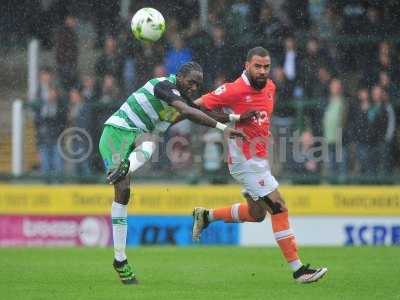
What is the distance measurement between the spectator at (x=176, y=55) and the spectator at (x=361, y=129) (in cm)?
277

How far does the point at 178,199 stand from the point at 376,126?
3289mm

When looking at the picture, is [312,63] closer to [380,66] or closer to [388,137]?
[380,66]

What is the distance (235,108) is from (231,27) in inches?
249

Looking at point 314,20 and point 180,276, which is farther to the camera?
point 314,20

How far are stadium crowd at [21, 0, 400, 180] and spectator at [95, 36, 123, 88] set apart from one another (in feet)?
0.05

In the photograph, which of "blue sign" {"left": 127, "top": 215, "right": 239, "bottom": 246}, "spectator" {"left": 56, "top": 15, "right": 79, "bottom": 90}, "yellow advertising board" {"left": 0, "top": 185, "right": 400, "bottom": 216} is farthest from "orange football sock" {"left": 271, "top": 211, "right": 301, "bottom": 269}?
"spectator" {"left": 56, "top": 15, "right": 79, "bottom": 90}

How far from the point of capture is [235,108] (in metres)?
10.3

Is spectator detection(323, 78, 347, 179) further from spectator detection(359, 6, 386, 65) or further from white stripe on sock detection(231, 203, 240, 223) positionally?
white stripe on sock detection(231, 203, 240, 223)

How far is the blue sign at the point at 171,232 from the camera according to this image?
1584cm

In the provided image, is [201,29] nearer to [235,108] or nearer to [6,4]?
[6,4]

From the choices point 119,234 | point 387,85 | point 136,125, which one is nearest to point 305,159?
point 387,85

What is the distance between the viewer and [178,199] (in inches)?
624

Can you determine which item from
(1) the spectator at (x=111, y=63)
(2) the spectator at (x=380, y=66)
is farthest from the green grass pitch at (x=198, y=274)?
(1) the spectator at (x=111, y=63)

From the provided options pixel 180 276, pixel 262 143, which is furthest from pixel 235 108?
pixel 180 276
